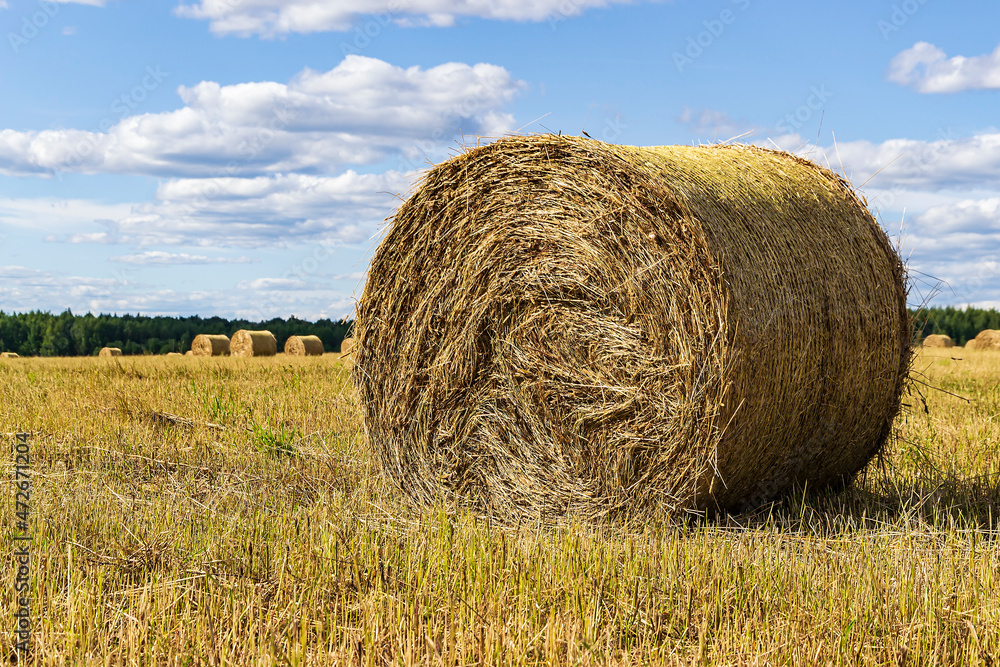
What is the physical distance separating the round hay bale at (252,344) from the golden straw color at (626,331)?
18.9 meters

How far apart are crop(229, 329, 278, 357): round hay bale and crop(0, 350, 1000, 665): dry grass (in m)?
17.9

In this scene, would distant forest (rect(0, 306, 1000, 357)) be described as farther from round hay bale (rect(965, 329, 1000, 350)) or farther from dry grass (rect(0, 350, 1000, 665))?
dry grass (rect(0, 350, 1000, 665))

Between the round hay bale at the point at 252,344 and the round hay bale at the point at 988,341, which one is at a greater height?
the round hay bale at the point at 988,341

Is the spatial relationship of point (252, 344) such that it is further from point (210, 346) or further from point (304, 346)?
point (210, 346)

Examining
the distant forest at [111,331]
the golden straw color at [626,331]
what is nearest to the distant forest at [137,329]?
the distant forest at [111,331]

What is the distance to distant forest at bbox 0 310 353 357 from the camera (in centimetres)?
4528

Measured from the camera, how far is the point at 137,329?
48.3 metres

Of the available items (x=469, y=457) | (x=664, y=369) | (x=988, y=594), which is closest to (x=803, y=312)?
(x=664, y=369)

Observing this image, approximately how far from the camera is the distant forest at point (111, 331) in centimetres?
4528

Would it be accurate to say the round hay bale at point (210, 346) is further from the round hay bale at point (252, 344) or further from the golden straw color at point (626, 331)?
the golden straw color at point (626, 331)

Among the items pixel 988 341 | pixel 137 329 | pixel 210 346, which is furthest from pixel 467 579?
pixel 137 329

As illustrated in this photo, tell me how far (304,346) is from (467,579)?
2263cm

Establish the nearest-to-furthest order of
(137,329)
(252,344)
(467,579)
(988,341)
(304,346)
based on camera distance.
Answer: (467,579) < (252,344) < (304,346) < (988,341) < (137,329)

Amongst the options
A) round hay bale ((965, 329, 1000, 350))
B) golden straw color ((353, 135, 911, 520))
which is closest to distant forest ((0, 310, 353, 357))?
round hay bale ((965, 329, 1000, 350))
